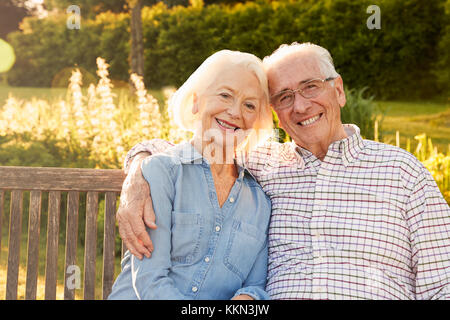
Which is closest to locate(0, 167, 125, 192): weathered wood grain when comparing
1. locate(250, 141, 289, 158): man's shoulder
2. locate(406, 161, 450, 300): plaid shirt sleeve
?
locate(250, 141, 289, 158): man's shoulder

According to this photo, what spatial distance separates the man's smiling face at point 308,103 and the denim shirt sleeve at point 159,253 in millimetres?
728

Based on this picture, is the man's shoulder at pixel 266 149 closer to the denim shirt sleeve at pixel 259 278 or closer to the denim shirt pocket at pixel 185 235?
the denim shirt sleeve at pixel 259 278

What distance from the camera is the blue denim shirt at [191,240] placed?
1.96 metres

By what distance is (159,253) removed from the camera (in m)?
1.95

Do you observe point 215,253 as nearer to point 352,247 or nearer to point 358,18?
point 352,247

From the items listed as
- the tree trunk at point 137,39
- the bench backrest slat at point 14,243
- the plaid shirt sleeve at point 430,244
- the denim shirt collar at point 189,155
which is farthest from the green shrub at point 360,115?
the tree trunk at point 137,39

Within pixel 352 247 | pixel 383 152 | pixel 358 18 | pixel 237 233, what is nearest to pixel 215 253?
pixel 237 233

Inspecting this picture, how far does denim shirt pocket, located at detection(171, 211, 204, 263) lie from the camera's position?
2.01 meters

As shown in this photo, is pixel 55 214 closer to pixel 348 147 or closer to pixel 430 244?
pixel 348 147

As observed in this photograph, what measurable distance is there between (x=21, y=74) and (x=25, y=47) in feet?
2.62

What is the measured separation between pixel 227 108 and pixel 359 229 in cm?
80

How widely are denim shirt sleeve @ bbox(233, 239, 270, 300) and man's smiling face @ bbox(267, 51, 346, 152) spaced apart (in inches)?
23.2

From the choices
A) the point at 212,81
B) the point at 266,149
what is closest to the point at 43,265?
the point at 266,149

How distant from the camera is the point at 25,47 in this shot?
553 inches
